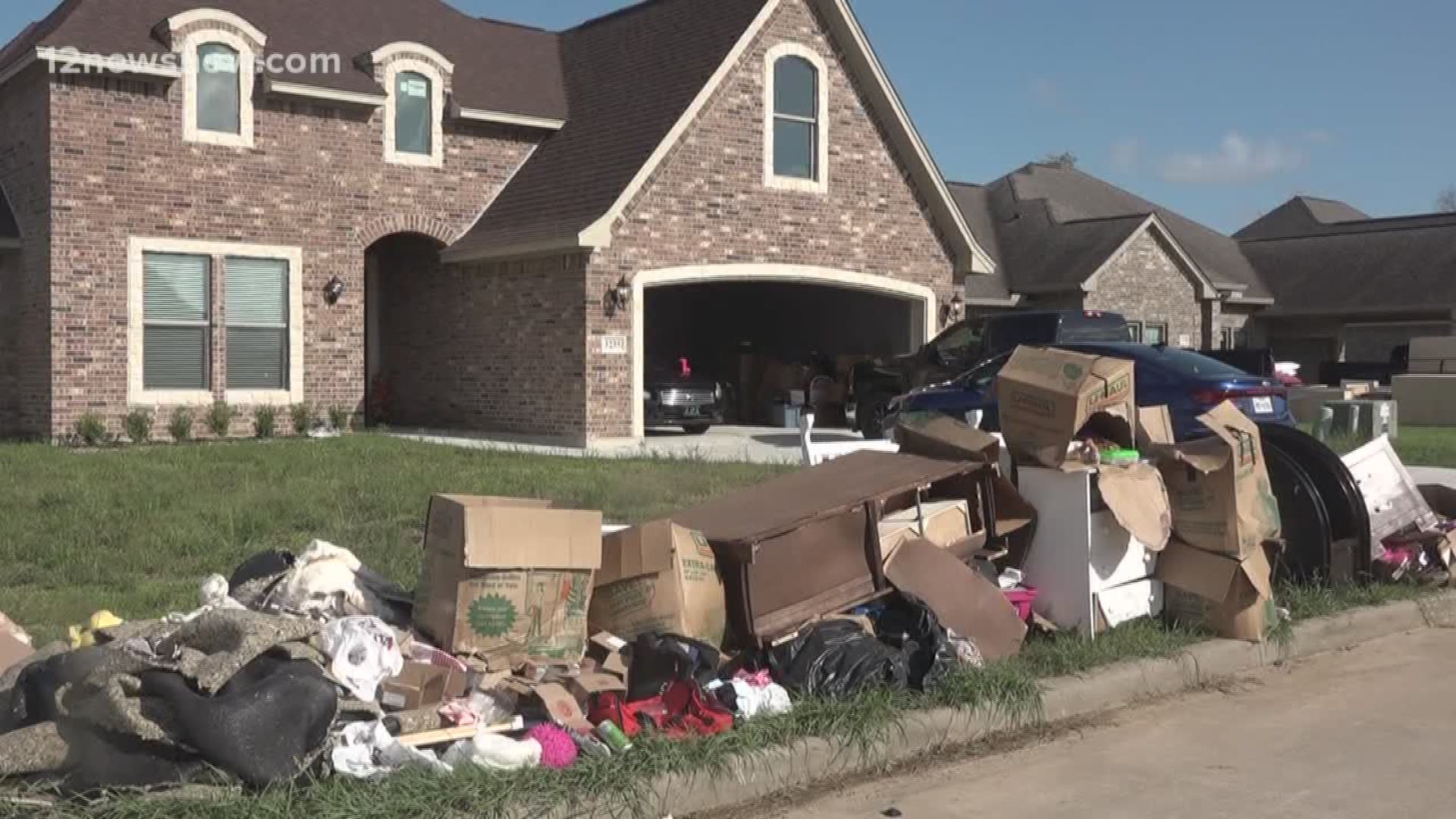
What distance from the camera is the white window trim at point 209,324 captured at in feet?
60.2

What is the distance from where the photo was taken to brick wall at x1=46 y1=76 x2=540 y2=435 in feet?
58.9

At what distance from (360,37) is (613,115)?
13.2ft

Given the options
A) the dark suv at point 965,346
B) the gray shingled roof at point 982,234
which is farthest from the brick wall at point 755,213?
the gray shingled roof at point 982,234

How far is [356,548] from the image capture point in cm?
934

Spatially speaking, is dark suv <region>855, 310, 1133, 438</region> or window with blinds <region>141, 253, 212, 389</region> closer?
dark suv <region>855, 310, 1133, 438</region>

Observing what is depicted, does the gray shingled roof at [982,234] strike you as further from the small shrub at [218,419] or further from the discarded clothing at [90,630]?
the discarded clothing at [90,630]

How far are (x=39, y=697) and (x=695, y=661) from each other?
2.47m

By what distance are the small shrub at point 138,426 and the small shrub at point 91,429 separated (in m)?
0.31

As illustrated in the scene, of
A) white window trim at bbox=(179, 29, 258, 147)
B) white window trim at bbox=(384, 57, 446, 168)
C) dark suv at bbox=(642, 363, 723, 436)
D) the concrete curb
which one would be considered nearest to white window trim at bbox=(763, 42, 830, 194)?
dark suv at bbox=(642, 363, 723, 436)

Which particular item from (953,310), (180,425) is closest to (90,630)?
(180,425)

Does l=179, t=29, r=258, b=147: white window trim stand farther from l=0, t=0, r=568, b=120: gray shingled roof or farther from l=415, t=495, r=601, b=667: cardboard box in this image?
l=415, t=495, r=601, b=667: cardboard box

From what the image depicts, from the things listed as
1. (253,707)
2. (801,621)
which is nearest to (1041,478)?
(801,621)

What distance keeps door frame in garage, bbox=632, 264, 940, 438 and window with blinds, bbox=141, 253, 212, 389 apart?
574 cm

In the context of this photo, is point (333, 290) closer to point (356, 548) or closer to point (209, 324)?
point (209, 324)
